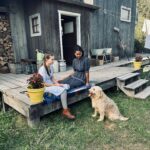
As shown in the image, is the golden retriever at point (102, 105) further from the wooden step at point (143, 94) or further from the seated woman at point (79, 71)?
the wooden step at point (143, 94)

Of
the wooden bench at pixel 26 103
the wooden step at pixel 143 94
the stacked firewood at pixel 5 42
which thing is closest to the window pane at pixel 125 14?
the wooden step at pixel 143 94

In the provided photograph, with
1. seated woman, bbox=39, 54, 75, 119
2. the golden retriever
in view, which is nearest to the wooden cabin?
seated woman, bbox=39, 54, 75, 119

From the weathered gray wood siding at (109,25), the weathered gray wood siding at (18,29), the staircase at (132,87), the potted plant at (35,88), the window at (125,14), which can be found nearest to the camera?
the potted plant at (35,88)

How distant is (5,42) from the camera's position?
5527 mm

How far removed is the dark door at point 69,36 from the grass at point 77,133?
385cm

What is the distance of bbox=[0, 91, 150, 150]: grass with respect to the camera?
95.3 inches

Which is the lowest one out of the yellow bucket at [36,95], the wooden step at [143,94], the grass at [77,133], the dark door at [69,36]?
the grass at [77,133]

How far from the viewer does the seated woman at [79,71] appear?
11.3 ft

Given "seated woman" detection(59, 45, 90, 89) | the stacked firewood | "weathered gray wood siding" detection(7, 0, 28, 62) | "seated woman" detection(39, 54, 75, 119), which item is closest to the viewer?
"seated woman" detection(39, 54, 75, 119)

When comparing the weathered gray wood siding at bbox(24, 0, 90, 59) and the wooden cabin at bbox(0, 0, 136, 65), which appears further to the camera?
the wooden cabin at bbox(0, 0, 136, 65)

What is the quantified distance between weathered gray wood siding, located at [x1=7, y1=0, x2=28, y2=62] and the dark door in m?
1.64

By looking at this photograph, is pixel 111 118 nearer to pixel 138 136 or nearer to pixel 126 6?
pixel 138 136

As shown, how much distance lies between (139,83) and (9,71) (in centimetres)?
388

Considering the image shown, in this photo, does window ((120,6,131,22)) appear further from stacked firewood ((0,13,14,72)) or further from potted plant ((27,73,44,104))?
potted plant ((27,73,44,104))
